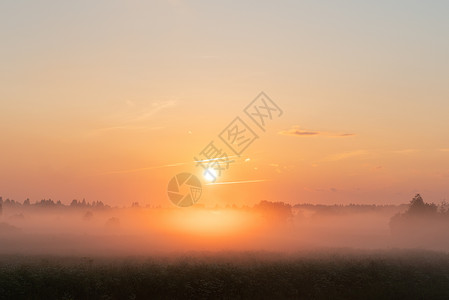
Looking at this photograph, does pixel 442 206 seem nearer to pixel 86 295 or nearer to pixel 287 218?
pixel 287 218

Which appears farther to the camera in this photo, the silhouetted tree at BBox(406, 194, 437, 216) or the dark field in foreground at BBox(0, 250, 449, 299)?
the silhouetted tree at BBox(406, 194, 437, 216)

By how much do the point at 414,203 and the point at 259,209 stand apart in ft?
253

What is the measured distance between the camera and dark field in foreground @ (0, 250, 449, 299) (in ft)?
91.4

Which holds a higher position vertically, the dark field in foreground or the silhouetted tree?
the silhouetted tree

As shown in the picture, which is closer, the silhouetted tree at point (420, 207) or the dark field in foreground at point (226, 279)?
the dark field in foreground at point (226, 279)

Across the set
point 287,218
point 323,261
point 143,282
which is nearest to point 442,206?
point 287,218

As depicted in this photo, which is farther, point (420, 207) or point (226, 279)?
point (420, 207)

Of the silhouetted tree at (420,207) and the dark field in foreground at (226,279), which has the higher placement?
the silhouetted tree at (420,207)

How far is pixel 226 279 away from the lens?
105 ft

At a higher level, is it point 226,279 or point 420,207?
point 420,207

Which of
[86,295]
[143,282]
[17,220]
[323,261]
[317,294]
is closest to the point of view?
[86,295]

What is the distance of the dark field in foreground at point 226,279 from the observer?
2786cm

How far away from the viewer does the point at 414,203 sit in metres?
102

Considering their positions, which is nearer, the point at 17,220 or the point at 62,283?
the point at 62,283
